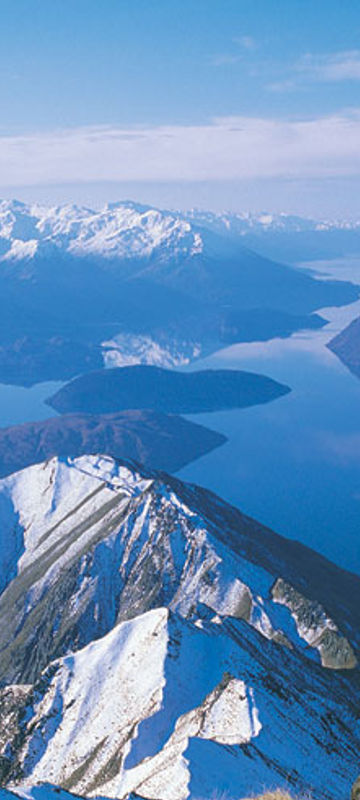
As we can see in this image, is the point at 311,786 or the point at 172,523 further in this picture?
the point at 172,523

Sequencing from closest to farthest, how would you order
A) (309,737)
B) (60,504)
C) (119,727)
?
(309,737) < (119,727) < (60,504)

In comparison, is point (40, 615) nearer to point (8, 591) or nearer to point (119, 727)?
point (8, 591)

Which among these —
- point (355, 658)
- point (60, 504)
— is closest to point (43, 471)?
point (60, 504)

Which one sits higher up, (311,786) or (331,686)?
(311,786)

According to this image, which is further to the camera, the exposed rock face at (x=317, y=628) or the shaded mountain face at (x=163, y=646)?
the exposed rock face at (x=317, y=628)

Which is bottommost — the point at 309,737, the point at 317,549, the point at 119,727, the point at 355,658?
the point at 317,549
